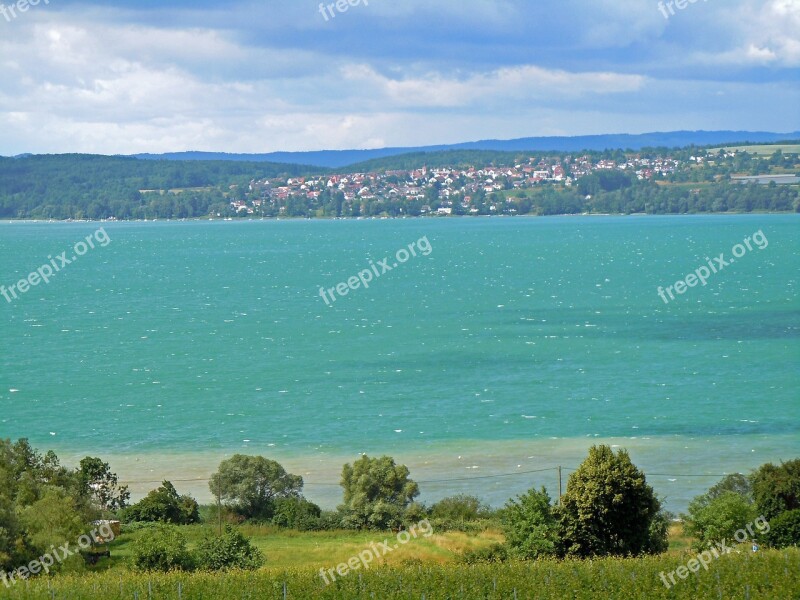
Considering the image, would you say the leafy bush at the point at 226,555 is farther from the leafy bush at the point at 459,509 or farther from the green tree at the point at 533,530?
the leafy bush at the point at 459,509

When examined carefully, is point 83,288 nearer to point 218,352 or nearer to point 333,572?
point 218,352

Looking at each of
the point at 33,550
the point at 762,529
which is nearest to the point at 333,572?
the point at 33,550

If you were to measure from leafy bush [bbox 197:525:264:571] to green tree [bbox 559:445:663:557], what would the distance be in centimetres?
897

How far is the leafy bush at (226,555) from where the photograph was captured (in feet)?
97.8

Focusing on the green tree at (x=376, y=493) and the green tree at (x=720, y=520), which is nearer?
the green tree at (x=720, y=520)

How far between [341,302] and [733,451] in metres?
65.8

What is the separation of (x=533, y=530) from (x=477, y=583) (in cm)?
431

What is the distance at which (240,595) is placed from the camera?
2600 cm

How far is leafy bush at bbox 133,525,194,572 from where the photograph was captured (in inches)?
1158

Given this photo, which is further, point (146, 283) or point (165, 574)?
point (146, 283)

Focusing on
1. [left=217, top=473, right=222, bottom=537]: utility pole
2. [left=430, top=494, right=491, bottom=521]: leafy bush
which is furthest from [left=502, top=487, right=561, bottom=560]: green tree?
[left=217, top=473, right=222, bottom=537]: utility pole

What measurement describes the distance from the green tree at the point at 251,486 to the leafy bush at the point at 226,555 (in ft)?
28.0

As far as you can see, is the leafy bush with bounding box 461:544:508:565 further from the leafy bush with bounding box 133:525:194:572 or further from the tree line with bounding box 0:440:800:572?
the leafy bush with bounding box 133:525:194:572

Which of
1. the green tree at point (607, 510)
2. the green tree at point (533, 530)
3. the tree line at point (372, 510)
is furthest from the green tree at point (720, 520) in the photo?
the green tree at point (533, 530)
